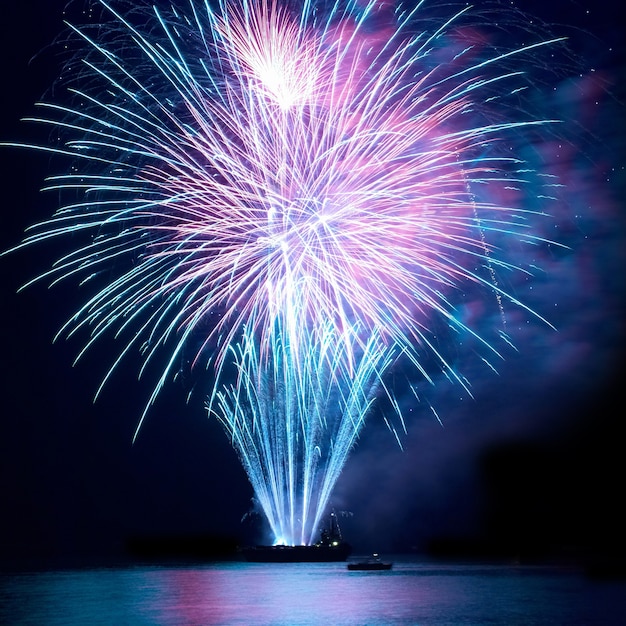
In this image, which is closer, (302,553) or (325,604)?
(325,604)

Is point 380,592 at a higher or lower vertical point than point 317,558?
lower

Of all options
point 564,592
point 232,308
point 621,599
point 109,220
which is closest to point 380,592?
point 564,592

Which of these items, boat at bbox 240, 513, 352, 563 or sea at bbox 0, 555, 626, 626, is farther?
boat at bbox 240, 513, 352, 563

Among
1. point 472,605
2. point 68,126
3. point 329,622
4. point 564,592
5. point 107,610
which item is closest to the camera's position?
point 68,126

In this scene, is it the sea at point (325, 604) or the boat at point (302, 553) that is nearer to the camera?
the sea at point (325, 604)

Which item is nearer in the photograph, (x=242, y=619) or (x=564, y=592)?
(x=242, y=619)

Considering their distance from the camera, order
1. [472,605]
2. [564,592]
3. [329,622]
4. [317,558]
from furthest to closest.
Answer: [317,558] → [564,592] → [472,605] → [329,622]

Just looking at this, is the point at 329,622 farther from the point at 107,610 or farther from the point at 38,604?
the point at 38,604

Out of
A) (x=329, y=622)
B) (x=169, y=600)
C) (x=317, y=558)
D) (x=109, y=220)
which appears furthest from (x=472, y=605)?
(x=317, y=558)

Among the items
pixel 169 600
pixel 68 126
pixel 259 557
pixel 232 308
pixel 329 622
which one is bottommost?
pixel 329 622
